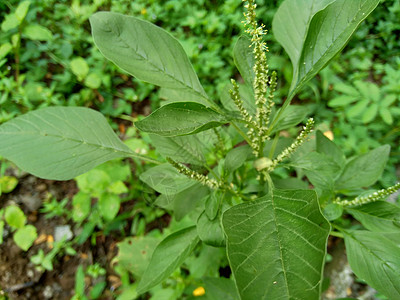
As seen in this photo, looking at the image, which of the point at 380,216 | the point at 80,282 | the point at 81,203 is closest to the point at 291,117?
the point at 380,216

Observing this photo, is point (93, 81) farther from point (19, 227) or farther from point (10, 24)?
point (19, 227)

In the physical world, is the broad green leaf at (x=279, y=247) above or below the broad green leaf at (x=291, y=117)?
below

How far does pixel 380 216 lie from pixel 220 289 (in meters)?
0.63

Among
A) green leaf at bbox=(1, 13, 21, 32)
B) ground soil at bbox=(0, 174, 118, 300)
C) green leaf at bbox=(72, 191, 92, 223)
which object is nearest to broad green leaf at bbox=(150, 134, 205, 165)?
green leaf at bbox=(72, 191, 92, 223)

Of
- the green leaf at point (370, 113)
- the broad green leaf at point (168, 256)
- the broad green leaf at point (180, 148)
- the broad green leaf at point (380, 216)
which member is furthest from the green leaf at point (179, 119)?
the green leaf at point (370, 113)

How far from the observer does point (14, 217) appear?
171cm

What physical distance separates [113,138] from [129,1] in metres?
2.00

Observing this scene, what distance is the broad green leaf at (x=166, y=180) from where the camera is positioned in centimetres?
86

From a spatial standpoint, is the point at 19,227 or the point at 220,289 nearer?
the point at 220,289

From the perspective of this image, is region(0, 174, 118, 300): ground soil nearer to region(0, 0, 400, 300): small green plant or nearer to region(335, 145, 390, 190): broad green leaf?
region(0, 0, 400, 300): small green plant

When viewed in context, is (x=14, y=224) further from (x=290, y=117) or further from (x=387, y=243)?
(x=387, y=243)

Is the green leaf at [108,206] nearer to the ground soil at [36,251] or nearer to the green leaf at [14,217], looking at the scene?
the ground soil at [36,251]

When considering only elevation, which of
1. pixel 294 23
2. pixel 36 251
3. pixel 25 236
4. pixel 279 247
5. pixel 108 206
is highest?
pixel 294 23

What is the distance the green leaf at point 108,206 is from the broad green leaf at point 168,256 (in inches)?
29.3
